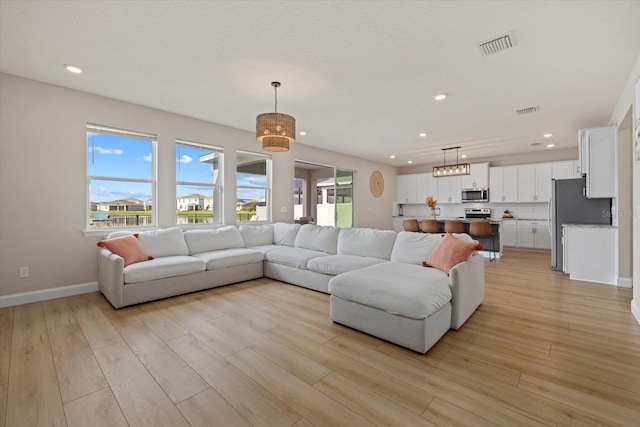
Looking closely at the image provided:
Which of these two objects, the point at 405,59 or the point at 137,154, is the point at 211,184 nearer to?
the point at 137,154

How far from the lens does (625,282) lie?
3.94 metres

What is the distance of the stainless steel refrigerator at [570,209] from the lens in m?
4.55

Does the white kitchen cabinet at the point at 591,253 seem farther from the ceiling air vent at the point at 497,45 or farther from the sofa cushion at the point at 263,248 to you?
the sofa cushion at the point at 263,248

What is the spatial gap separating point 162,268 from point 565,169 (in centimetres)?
881

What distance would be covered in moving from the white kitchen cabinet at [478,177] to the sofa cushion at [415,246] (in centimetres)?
558

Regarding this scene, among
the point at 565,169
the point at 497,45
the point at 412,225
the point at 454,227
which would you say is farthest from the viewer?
the point at 412,225

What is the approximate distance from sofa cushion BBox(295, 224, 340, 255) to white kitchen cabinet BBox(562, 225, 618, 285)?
3.71 m

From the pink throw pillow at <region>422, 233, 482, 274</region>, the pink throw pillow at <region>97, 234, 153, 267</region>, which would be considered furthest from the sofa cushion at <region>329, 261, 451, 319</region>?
the pink throw pillow at <region>97, 234, 153, 267</region>

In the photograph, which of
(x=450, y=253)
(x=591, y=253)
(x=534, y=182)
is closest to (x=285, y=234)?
(x=450, y=253)

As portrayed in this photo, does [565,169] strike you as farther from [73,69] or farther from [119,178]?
[73,69]

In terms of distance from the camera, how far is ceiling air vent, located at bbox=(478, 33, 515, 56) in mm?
2443

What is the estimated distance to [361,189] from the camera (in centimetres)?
831

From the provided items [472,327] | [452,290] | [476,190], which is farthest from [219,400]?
[476,190]

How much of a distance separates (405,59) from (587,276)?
4.34 meters
